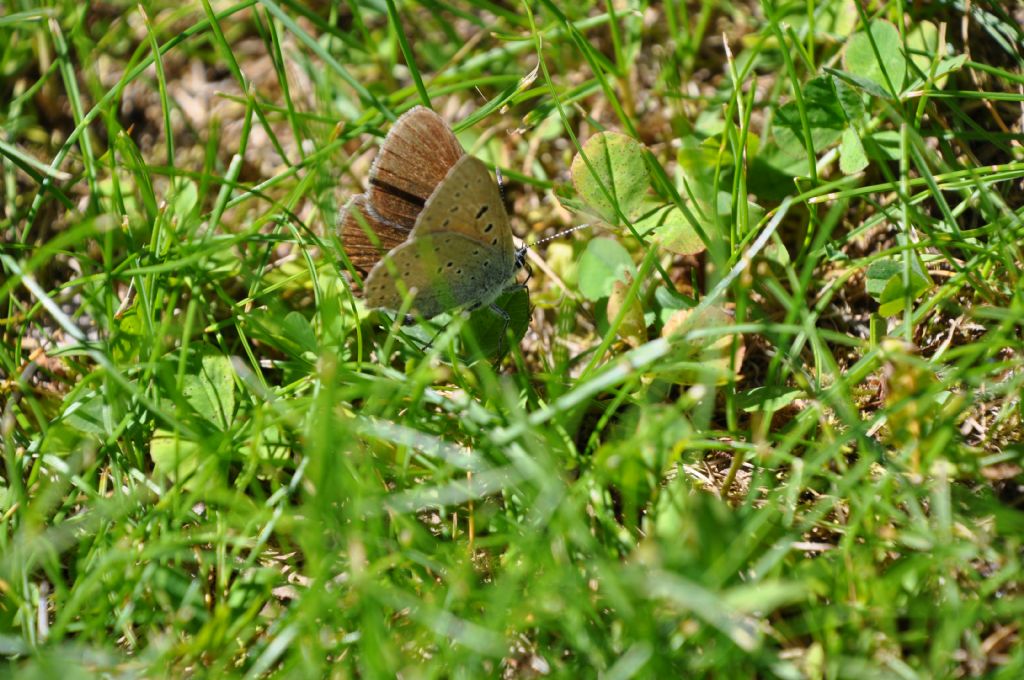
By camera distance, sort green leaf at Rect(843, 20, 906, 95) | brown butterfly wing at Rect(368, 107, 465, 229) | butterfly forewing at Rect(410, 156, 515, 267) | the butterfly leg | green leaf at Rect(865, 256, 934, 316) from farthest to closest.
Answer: green leaf at Rect(843, 20, 906, 95) < the butterfly leg < brown butterfly wing at Rect(368, 107, 465, 229) < green leaf at Rect(865, 256, 934, 316) < butterfly forewing at Rect(410, 156, 515, 267)

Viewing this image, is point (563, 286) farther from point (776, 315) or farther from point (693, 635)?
point (693, 635)

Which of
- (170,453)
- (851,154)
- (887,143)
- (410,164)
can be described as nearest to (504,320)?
(410,164)

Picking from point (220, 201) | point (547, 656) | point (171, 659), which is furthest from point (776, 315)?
point (171, 659)

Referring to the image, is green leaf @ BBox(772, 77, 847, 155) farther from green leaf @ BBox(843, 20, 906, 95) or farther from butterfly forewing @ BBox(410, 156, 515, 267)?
butterfly forewing @ BBox(410, 156, 515, 267)

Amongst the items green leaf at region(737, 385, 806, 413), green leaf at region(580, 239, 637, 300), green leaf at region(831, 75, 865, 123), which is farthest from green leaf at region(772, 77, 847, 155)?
green leaf at region(737, 385, 806, 413)

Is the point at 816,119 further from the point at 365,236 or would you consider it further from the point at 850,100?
the point at 365,236

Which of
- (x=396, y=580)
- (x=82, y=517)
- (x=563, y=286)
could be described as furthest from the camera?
(x=563, y=286)

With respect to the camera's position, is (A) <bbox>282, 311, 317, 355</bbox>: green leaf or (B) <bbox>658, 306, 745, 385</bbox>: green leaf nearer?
(B) <bbox>658, 306, 745, 385</bbox>: green leaf
